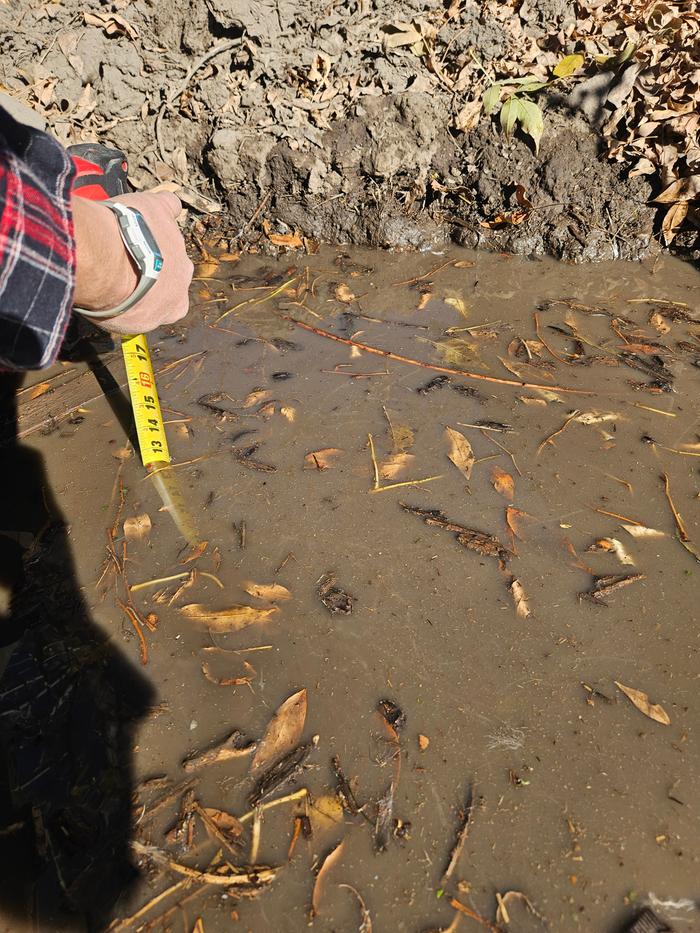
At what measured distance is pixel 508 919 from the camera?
150cm

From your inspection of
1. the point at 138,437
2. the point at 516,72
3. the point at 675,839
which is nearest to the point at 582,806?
the point at 675,839

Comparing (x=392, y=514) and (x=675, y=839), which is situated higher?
(x=392, y=514)

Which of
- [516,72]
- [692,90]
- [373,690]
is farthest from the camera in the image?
[516,72]

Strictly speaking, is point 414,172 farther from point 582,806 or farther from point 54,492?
point 582,806

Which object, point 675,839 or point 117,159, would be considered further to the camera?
point 117,159

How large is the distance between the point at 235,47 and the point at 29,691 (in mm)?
4080

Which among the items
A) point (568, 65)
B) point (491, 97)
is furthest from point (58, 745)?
point (568, 65)

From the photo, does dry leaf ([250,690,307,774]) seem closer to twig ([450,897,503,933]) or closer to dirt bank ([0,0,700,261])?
twig ([450,897,503,933])

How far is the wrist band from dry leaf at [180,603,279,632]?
3.45 feet

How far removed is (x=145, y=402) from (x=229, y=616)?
4.12ft

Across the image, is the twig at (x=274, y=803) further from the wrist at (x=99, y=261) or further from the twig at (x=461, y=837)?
the wrist at (x=99, y=261)

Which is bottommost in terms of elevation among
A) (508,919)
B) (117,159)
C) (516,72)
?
(508,919)

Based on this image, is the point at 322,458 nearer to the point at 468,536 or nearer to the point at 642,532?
the point at 468,536

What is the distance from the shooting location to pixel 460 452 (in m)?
2.64
